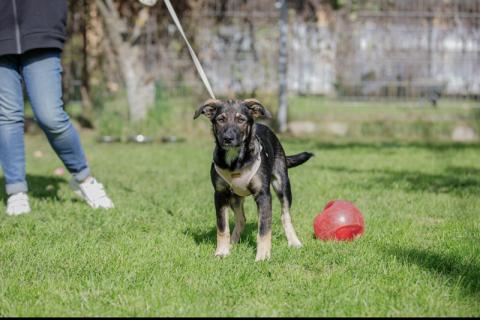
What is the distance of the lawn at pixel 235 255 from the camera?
310 centimetres

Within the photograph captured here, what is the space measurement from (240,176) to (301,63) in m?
8.42

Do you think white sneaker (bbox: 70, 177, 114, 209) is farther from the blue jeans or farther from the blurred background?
the blurred background

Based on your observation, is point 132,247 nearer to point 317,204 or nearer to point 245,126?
point 245,126

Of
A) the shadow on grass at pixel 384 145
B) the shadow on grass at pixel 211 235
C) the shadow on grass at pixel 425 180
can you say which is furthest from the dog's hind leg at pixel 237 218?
the shadow on grass at pixel 384 145

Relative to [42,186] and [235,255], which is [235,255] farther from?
[42,186]

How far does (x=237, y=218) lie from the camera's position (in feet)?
14.9

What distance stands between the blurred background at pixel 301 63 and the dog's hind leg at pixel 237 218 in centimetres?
715

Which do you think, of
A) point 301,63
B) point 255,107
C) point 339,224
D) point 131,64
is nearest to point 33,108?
point 255,107

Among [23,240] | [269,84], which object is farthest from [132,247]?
[269,84]

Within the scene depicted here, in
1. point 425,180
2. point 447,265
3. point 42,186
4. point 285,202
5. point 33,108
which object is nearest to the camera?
point 447,265

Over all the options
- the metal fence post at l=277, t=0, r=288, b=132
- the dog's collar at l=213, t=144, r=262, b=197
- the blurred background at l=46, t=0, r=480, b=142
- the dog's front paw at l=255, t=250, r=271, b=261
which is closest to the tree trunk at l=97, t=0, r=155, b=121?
the blurred background at l=46, t=0, r=480, b=142

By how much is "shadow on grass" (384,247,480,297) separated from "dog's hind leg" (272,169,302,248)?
2.07ft

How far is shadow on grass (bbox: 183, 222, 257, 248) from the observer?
4480mm

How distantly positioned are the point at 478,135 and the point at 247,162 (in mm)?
9068
